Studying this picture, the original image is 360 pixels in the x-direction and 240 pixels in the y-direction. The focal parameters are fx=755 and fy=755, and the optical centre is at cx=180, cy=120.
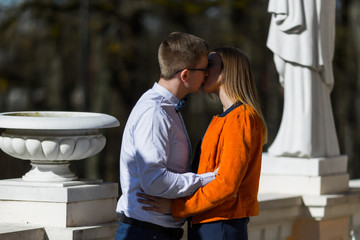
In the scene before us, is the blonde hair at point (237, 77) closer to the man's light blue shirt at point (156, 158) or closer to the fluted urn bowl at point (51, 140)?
the man's light blue shirt at point (156, 158)

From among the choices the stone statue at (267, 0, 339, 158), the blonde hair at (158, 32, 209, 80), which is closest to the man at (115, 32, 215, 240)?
the blonde hair at (158, 32, 209, 80)

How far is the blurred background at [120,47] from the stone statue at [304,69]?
34.0ft

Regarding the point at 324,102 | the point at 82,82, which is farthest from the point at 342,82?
the point at 324,102

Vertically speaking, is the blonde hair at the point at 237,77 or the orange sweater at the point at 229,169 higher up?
the blonde hair at the point at 237,77

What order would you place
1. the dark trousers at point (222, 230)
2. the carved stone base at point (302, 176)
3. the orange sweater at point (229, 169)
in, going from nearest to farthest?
the orange sweater at point (229, 169) → the dark trousers at point (222, 230) → the carved stone base at point (302, 176)

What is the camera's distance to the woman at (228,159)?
391 cm

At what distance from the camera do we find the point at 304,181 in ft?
20.9

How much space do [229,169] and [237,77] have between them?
1.70 ft

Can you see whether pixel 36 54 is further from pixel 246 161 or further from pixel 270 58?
pixel 246 161

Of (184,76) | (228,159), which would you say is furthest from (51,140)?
(228,159)

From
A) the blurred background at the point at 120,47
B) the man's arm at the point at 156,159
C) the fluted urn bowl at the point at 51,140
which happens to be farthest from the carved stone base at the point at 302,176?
the blurred background at the point at 120,47

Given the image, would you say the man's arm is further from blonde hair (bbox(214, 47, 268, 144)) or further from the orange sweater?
blonde hair (bbox(214, 47, 268, 144))

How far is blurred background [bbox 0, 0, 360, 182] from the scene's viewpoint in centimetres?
1747

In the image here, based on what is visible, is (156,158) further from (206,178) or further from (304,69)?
(304,69)
